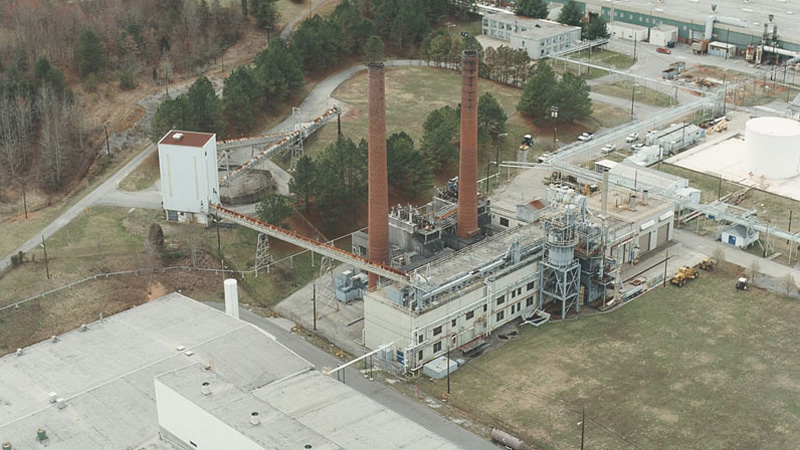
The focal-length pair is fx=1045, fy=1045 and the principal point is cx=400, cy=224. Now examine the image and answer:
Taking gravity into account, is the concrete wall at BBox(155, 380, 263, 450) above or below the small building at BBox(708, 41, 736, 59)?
below

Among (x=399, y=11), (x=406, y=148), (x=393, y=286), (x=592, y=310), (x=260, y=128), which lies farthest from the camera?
(x=399, y=11)

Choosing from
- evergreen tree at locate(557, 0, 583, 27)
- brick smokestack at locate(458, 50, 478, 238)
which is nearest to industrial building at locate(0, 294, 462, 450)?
brick smokestack at locate(458, 50, 478, 238)

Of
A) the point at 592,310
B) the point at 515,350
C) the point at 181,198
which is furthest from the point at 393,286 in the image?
the point at 181,198

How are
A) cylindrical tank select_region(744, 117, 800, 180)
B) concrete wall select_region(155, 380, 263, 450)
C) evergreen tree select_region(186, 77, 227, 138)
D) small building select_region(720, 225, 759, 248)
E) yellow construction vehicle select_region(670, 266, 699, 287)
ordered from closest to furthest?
concrete wall select_region(155, 380, 263, 450), yellow construction vehicle select_region(670, 266, 699, 287), small building select_region(720, 225, 759, 248), evergreen tree select_region(186, 77, 227, 138), cylindrical tank select_region(744, 117, 800, 180)

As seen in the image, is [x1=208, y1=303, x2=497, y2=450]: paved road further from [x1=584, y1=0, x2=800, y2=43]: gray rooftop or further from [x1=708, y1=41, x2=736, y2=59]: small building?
[x1=584, y1=0, x2=800, y2=43]: gray rooftop

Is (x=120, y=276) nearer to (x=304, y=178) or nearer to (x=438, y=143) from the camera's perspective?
(x=304, y=178)

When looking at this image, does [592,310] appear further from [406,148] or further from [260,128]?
[260,128]
